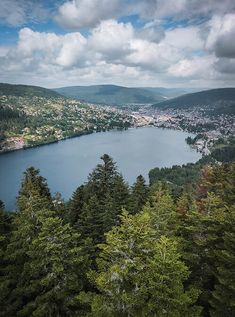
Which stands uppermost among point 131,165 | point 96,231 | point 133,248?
point 133,248

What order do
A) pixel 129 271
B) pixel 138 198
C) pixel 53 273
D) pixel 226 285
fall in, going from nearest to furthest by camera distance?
pixel 129 271
pixel 226 285
pixel 53 273
pixel 138 198

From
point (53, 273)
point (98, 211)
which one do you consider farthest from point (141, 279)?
point (98, 211)

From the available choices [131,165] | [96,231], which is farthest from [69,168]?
[96,231]

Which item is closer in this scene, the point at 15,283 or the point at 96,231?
the point at 15,283

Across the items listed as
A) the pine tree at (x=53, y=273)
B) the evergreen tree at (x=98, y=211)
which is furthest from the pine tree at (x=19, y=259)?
the evergreen tree at (x=98, y=211)

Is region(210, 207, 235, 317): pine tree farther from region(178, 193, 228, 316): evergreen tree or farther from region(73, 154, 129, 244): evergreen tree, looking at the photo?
region(73, 154, 129, 244): evergreen tree

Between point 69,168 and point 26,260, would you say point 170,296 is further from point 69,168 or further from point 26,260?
point 69,168

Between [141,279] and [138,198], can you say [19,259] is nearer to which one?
[141,279]

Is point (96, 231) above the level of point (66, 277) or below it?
below
